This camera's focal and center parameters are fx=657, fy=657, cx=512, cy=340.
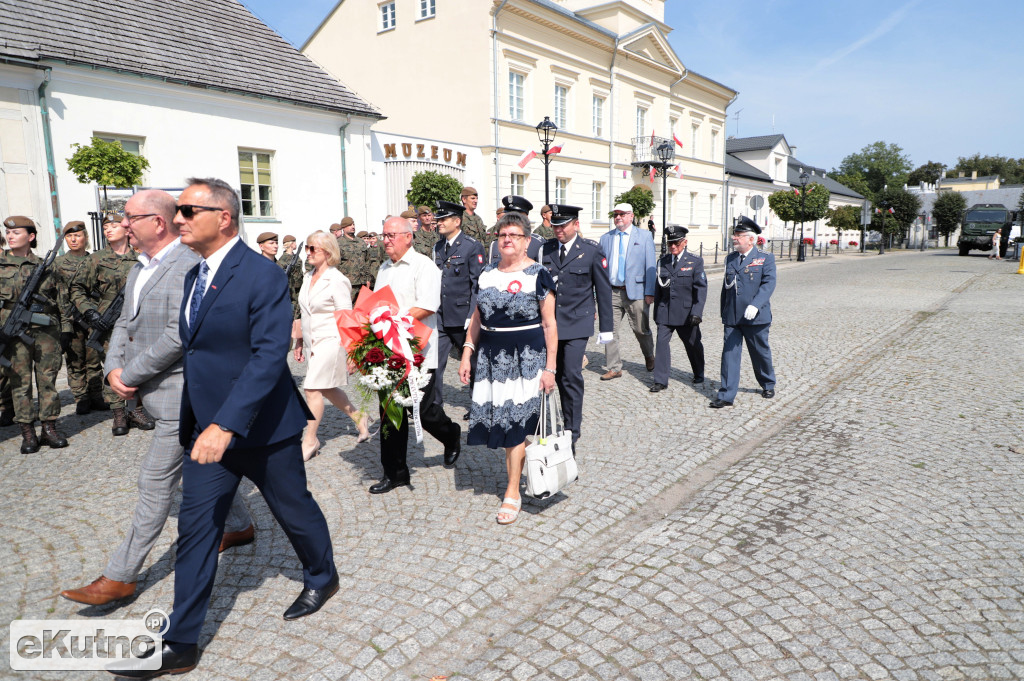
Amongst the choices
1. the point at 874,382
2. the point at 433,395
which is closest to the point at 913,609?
the point at 433,395

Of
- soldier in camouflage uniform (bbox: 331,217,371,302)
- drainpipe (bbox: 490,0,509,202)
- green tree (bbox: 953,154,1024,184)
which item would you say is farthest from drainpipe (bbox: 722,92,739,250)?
green tree (bbox: 953,154,1024,184)

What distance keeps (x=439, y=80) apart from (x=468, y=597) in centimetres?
2522

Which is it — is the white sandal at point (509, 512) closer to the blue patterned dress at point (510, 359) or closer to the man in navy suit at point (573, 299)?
the blue patterned dress at point (510, 359)

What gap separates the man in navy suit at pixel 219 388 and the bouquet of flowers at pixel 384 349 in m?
1.20

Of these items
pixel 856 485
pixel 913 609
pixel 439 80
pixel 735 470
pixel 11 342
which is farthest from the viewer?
pixel 439 80

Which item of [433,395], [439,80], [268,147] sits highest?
[439,80]

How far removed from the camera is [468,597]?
3.44 m

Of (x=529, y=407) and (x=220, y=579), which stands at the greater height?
(x=529, y=407)

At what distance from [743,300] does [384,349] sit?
14.4 feet

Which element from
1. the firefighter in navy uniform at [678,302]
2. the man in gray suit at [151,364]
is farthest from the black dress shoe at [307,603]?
the firefighter in navy uniform at [678,302]

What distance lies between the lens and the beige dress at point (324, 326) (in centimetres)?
541

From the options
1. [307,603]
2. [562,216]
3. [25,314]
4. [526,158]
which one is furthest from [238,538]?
[526,158]

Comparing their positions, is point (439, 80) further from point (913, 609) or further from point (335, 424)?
point (913, 609)

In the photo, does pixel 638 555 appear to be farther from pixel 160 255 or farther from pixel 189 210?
pixel 160 255
